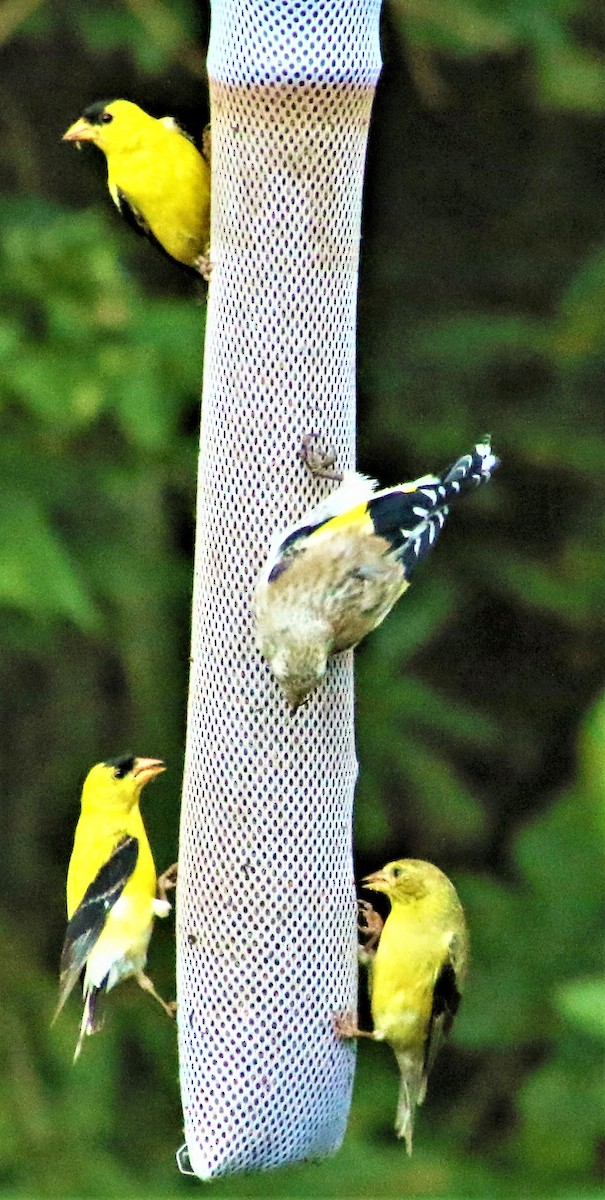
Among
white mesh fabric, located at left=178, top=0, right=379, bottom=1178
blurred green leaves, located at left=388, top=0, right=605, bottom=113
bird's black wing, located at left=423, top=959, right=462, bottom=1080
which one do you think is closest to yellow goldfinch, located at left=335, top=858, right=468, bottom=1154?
bird's black wing, located at left=423, top=959, right=462, bottom=1080

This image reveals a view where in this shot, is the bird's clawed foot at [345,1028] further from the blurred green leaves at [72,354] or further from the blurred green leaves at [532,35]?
the blurred green leaves at [532,35]

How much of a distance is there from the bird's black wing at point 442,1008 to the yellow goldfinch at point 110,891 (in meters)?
0.45

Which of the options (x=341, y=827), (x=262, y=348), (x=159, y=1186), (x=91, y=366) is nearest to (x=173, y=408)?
(x=91, y=366)

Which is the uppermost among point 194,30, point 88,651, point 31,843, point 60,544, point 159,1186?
point 194,30

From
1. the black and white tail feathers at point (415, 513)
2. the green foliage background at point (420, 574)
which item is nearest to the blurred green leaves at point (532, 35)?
Result: the green foliage background at point (420, 574)

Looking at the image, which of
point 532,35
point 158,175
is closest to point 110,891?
point 158,175

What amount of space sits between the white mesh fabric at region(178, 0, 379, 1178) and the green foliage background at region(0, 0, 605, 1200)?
663 mm

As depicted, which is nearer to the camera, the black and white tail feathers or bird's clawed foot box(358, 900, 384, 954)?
the black and white tail feathers

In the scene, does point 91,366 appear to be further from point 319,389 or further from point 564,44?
point 564,44

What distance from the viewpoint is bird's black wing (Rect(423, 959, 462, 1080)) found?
3.11 m

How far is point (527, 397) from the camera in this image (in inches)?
172

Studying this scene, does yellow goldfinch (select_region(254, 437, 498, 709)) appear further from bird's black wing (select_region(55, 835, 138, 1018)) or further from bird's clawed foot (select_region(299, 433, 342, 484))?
bird's black wing (select_region(55, 835, 138, 1018))

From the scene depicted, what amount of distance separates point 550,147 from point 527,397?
2.29 feet

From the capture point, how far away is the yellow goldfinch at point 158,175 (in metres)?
2.97
